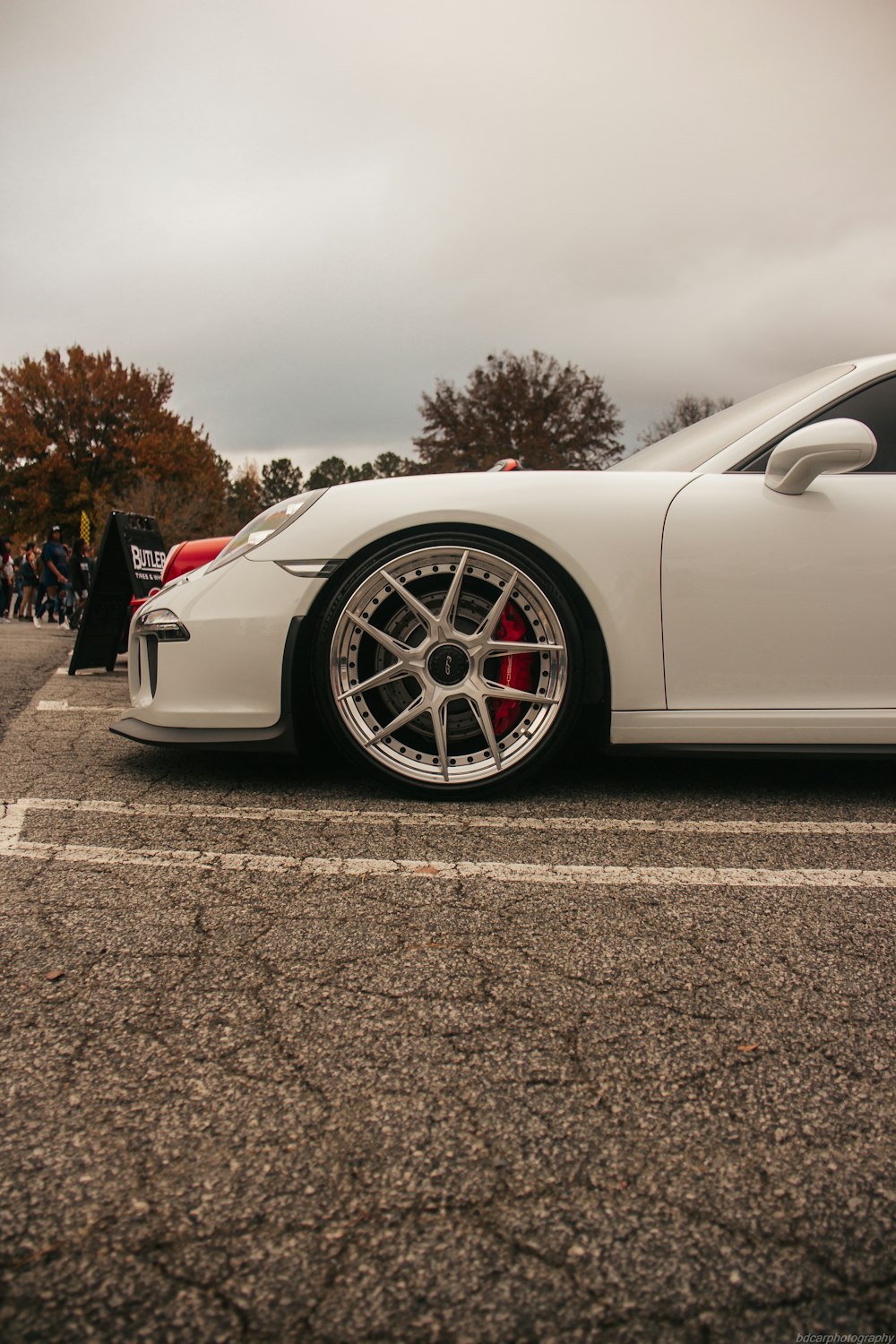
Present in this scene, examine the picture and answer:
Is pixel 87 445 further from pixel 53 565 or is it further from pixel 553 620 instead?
pixel 553 620

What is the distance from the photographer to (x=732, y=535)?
2.95m

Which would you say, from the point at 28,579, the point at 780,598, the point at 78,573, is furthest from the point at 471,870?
the point at 28,579

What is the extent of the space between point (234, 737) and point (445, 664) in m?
0.69

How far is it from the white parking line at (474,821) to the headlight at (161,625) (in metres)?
0.52

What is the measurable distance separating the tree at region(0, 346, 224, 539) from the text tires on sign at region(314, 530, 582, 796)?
38129mm

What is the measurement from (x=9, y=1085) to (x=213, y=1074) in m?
0.27

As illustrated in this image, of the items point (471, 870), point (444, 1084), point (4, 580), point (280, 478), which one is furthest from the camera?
point (280, 478)

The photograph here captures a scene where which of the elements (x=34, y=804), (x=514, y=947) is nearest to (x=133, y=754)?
(x=34, y=804)

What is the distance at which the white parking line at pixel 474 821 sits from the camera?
277 cm

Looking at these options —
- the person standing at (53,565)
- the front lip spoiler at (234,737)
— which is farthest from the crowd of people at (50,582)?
the front lip spoiler at (234,737)

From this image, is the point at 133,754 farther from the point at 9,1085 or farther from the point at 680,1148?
the point at 680,1148

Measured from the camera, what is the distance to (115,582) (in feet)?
20.8

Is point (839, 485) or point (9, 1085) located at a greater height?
point (839, 485)

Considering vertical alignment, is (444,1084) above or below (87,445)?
below
